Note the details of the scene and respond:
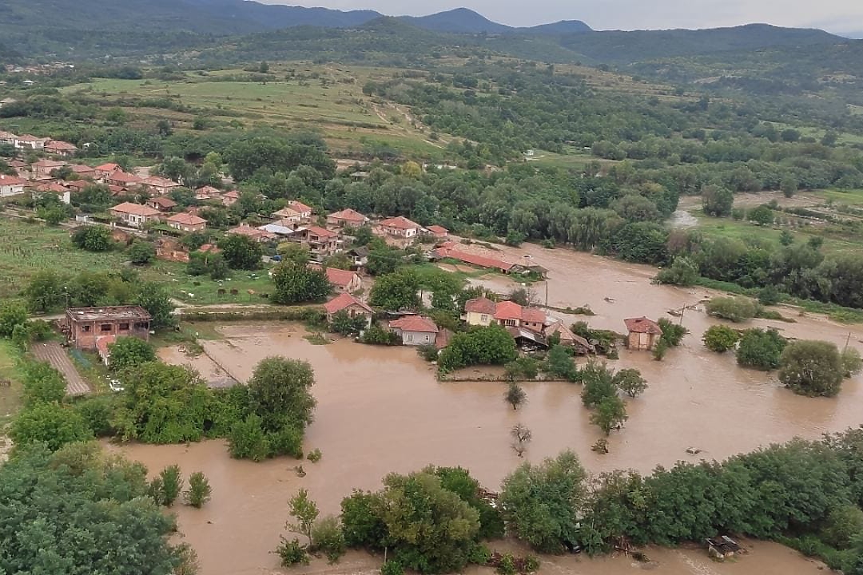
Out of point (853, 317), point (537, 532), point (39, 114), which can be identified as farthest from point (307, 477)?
point (39, 114)

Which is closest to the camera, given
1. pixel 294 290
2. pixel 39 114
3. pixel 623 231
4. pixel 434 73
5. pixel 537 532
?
pixel 537 532

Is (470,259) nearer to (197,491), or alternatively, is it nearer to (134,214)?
(134,214)

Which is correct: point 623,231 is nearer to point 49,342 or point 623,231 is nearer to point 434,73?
point 49,342

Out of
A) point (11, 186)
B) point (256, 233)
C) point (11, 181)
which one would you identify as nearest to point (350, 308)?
point (256, 233)

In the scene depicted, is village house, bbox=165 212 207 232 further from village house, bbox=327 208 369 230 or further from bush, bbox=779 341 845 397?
bush, bbox=779 341 845 397

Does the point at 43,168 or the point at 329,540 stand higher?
the point at 329,540

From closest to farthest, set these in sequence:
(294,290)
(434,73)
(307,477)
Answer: (307,477)
(294,290)
(434,73)
